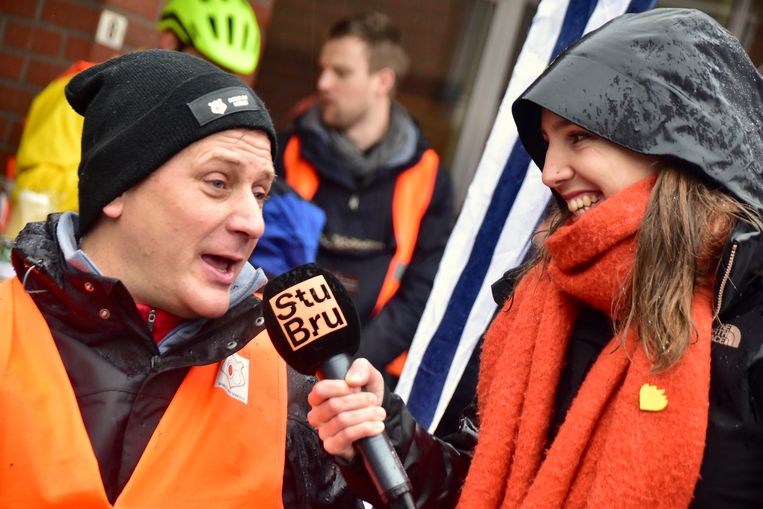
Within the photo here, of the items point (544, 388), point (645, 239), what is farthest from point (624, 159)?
point (544, 388)

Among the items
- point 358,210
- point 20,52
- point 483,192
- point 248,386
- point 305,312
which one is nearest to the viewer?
point 305,312

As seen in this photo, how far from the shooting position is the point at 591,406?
2316mm

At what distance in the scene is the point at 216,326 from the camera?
2525mm

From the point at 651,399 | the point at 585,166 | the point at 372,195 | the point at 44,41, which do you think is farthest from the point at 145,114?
the point at 44,41

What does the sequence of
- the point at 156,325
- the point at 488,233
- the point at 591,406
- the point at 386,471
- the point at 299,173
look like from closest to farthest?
→ the point at 386,471 → the point at 591,406 → the point at 156,325 → the point at 488,233 → the point at 299,173

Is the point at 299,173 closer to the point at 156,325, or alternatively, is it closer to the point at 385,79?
the point at 385,79

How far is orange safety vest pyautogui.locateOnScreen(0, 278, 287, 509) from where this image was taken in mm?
2244

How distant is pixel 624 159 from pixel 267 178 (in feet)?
2.63

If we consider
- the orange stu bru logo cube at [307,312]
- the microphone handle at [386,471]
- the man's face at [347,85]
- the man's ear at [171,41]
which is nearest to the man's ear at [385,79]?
the man's face at [347,85]

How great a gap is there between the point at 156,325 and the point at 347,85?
9.86ft

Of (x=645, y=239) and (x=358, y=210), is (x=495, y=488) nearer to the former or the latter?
(x=645, y=239)

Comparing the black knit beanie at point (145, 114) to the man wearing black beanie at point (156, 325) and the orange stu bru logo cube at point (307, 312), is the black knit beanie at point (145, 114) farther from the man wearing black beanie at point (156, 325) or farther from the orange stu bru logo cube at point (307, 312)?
the orange stu bru logo cube at point (307, 312)

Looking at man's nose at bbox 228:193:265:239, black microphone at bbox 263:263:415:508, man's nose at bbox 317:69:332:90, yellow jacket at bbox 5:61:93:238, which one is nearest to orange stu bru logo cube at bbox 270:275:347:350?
black microphone at bbox 263:263:415:508

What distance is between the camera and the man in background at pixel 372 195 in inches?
199
